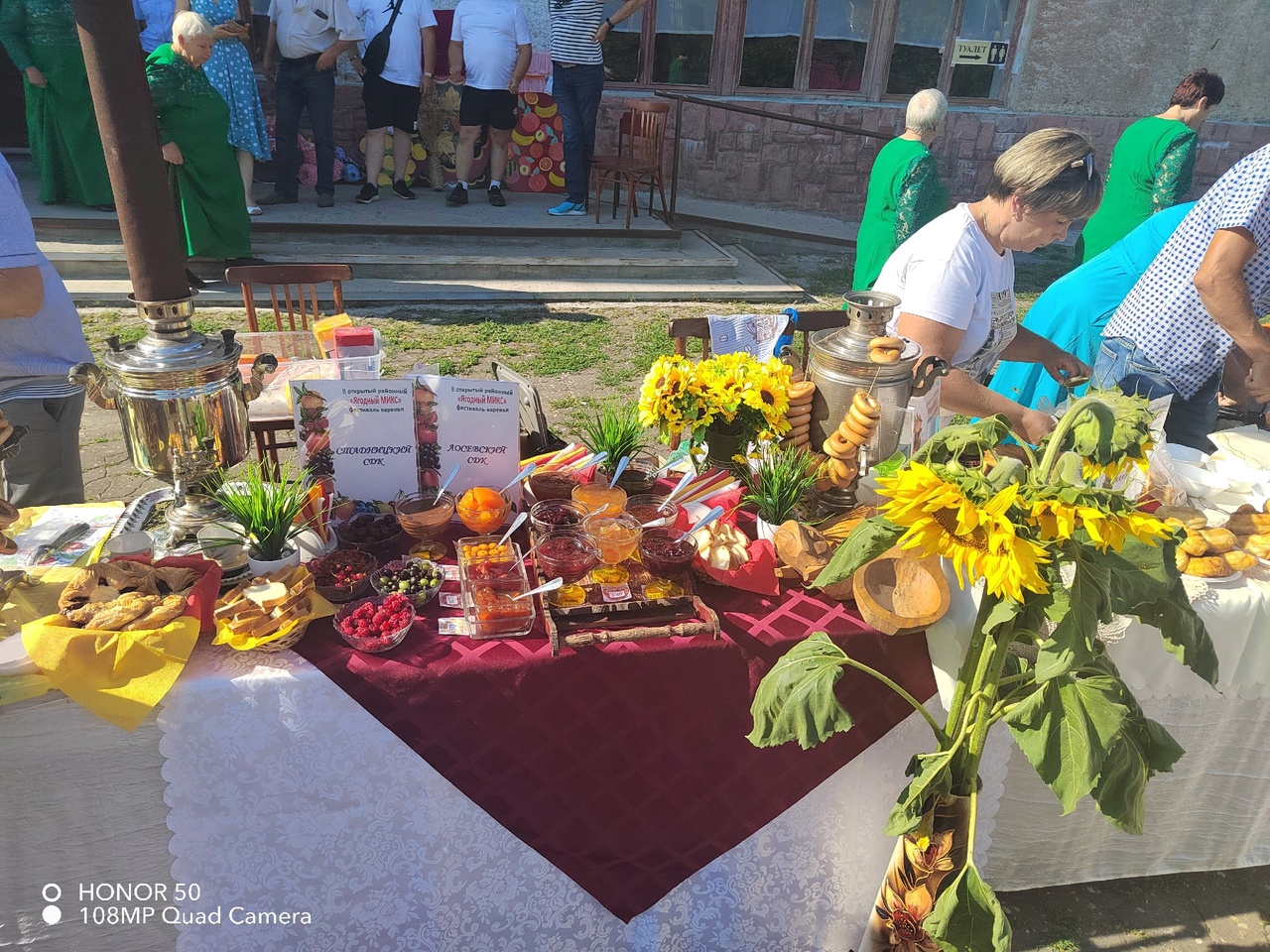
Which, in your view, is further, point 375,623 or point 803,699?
point 375,623

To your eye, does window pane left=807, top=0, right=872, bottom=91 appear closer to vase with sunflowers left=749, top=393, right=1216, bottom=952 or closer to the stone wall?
the stone wall

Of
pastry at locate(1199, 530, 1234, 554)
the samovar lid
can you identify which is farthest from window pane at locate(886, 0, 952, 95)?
the samovar lid

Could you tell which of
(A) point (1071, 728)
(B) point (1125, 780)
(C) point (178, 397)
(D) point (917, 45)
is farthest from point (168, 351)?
(D) point (917, 45)

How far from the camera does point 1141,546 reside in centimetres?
154

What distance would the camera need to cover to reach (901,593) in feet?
6.56

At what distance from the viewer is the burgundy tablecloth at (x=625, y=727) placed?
1.83 meters

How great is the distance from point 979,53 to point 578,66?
5.72 m

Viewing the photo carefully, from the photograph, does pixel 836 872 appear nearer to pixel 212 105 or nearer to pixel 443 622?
pixel 443 622

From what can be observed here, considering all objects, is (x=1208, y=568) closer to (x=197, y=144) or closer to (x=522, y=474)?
(x=522, y=474)

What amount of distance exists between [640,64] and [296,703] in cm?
1001

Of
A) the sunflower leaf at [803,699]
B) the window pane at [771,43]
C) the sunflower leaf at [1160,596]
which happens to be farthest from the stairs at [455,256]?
the sunflower leaf at [1160,596]

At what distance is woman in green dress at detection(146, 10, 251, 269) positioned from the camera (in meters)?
5.86

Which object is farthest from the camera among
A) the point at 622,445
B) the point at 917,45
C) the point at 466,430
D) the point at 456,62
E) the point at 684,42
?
the point at 917,45

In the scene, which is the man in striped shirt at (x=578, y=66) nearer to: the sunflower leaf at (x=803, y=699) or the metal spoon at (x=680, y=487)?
the metal spoon at (x=680, y=487)
